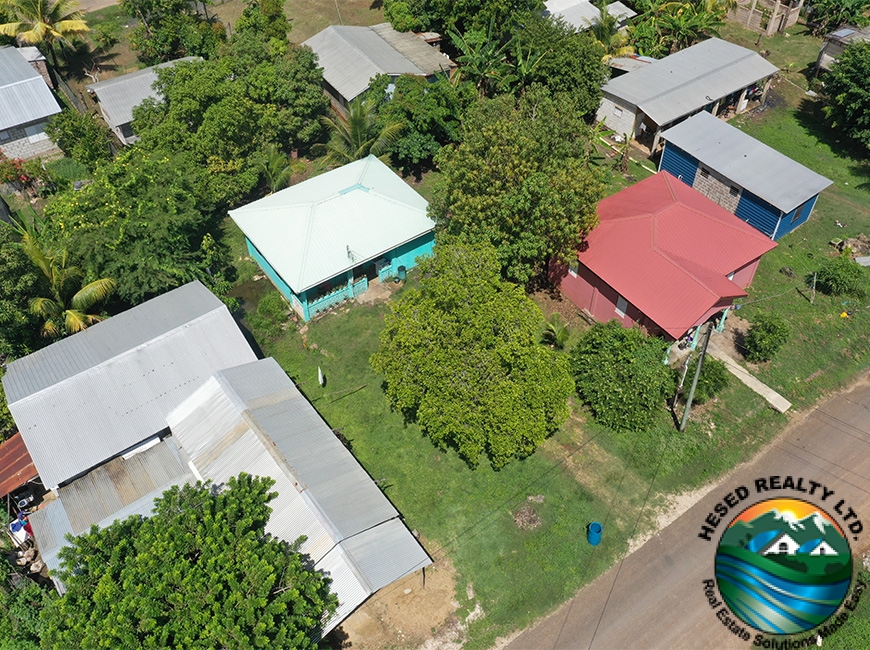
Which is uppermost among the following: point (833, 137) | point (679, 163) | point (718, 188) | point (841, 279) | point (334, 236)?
point (833, 137)

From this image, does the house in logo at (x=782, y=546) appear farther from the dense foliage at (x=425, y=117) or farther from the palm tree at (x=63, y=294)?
the palm tree at (x=63, y=294)

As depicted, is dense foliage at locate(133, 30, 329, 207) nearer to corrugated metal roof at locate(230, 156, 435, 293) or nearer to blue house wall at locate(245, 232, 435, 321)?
corrugated metal roof at locate(230, 156, 435, 293)

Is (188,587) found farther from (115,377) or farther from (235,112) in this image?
(235,112)

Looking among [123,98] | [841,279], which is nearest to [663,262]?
[841,279]

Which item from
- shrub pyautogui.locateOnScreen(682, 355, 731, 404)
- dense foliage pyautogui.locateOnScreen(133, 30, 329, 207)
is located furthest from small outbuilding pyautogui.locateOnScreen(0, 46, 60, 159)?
shrub pyautogui.locateOnScreen(682, 355, 731, 404)

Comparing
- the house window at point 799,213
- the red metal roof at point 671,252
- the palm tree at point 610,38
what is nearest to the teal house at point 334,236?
the red metal roof at point 671,252
